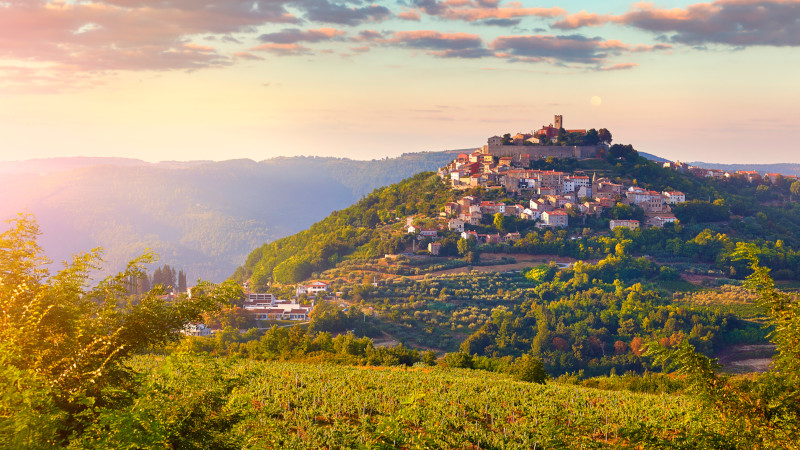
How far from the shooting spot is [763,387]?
6664mm

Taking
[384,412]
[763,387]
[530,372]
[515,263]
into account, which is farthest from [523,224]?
[763,387]

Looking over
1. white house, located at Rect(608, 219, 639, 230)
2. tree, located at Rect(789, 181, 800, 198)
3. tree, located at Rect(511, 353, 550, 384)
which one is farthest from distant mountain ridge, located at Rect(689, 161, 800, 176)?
tree, located at Rect(511, 353, 550, 384)

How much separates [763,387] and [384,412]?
799cm

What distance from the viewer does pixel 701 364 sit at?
691 cm

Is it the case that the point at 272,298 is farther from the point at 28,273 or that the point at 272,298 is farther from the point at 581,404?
the point at 28,273

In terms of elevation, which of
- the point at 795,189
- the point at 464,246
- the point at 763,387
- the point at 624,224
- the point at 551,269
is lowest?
the point at 551,269

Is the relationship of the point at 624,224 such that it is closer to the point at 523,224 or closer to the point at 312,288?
the point at 523,224

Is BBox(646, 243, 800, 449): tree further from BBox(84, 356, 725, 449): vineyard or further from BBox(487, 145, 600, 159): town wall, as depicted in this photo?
BBox(487, 145, 600, 159): town wall

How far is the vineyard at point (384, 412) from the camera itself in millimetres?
6270

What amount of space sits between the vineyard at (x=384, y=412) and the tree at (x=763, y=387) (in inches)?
12.1

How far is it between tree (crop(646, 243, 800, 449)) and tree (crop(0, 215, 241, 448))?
16.7 feet

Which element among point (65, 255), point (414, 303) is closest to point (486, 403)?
point (414, 303)

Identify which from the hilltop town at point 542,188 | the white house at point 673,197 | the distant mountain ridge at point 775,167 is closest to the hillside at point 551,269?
the hilltop town at point 542,188

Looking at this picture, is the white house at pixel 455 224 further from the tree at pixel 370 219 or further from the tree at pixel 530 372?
the tree at pixel 530 372
